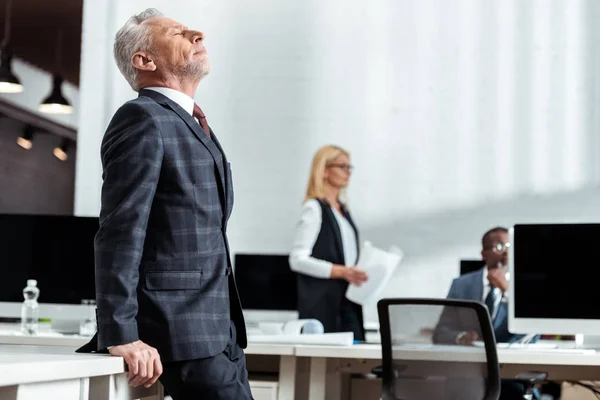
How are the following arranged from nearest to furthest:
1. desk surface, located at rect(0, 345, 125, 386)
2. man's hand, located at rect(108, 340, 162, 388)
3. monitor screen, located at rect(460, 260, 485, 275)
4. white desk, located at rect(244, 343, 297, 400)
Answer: desk surface, located at rect(0, 345, 125, 386)
man's hand, located at rect(108, 340, 162, 388)
white desk, located at rect(244, 343, 297, 400)
monitor screen, located at rect(460, 260, 485, 275)

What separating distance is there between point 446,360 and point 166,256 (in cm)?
161

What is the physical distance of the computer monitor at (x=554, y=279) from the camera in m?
3.40

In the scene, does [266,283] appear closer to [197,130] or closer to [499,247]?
[499,247]

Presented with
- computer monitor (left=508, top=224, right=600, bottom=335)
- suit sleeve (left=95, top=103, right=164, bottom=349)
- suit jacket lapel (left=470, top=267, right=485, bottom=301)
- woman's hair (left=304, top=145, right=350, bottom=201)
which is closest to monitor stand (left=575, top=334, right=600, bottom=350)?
computer monitor (left=508, top=224, right=600, bottom=335)

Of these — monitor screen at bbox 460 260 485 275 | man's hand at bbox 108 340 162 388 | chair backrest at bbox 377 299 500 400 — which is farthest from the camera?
monitor screen at bbox 460 260 485 275

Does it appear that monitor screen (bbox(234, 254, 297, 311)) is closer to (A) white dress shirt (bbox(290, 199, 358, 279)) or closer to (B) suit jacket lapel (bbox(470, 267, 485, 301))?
(A) white dress shirt (bbox(290, 199, 358, 279))

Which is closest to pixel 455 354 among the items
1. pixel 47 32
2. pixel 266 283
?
pixel 266 283

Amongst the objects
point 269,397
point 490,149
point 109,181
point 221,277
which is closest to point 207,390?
point 221,277

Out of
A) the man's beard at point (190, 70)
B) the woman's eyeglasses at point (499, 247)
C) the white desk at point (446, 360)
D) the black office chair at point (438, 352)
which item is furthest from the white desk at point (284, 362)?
the man's beard at point (190, 70)

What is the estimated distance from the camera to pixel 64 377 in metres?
1.34

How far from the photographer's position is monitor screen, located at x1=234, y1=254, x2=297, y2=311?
564cm

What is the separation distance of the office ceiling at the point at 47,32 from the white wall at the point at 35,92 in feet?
0.18

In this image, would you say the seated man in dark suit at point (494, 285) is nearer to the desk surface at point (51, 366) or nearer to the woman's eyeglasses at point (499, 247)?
the woman's eyeglasses at point (499, 247)

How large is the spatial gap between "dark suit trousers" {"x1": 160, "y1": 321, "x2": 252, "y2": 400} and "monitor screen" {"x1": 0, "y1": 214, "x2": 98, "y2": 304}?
2.01 meters
